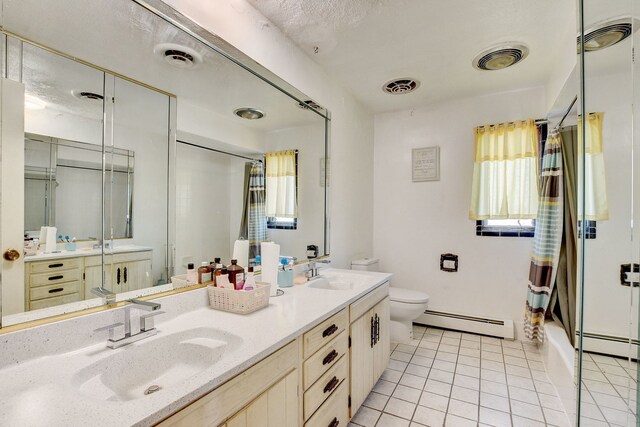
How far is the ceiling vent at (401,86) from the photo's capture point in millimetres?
2575

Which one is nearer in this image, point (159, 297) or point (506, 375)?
point (159, 297)

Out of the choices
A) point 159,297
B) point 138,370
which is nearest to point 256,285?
point 159,297

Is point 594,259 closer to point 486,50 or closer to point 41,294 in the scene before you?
point 486,50

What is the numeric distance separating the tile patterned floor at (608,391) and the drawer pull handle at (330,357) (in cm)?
100

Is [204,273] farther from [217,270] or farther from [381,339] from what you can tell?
[381,339]

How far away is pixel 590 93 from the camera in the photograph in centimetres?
110

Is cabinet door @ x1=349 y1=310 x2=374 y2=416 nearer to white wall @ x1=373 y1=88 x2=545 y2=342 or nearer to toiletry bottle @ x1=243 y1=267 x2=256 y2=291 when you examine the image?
toiletry bottle @ x1=243 y1=267 x2=256 y2=291

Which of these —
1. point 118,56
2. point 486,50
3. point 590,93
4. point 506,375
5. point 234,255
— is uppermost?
point 486,50

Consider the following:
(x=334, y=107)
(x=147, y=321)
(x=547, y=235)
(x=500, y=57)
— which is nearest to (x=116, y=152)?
(x=147, y=321)

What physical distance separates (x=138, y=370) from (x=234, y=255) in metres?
0.73

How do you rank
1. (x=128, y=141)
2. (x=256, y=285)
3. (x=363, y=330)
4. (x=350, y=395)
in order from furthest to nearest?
1. (x=363, y=330)
2. (x=350, y=395)
3. (x=256, y=285)
4. (x=128, y=141)

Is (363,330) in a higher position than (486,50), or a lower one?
lower

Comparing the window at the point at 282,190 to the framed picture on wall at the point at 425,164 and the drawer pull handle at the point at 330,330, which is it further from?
the framed picture on wall at the point at 425,164

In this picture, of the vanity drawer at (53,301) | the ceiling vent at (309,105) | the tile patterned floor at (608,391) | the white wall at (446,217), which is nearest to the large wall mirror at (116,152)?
the vanity drawer at (53,301)
